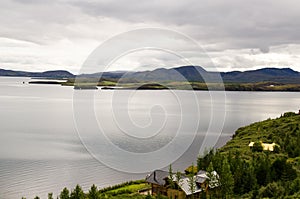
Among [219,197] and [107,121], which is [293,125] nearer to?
[107,121]

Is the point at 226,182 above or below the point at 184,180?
above

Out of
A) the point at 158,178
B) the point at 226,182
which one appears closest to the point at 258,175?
the point at 226,182

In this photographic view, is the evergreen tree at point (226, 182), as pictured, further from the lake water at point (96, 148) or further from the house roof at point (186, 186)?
the lake water at point (96, 148)

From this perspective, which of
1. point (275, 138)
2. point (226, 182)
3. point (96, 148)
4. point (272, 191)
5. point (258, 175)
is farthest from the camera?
point (275, 138)

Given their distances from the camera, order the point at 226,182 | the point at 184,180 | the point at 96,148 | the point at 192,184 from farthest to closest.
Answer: the point at 96,148 → the point at 184,180 → the point at 192,184 → the point at 226,182

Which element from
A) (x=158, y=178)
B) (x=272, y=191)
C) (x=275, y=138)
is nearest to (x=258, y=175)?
(x=272, y=191)

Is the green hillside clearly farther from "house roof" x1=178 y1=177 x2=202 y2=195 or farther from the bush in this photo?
"house roof" x1=178 y1=177 x2=202 y2=195

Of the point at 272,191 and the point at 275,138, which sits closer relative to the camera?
the point at 272,191

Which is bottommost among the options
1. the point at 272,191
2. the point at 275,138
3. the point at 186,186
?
the point at 186,186

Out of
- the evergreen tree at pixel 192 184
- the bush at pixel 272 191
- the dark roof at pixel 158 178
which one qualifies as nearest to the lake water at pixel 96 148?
the dark roof at pixel 158 178

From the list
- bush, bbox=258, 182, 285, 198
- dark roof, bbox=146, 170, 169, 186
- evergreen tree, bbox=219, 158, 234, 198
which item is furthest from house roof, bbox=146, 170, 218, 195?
bush, bbox=258, 182, 285, 198

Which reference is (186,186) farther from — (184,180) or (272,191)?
(272,191)

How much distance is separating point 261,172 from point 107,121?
135 ft

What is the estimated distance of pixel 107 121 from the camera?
6844 centimetres
